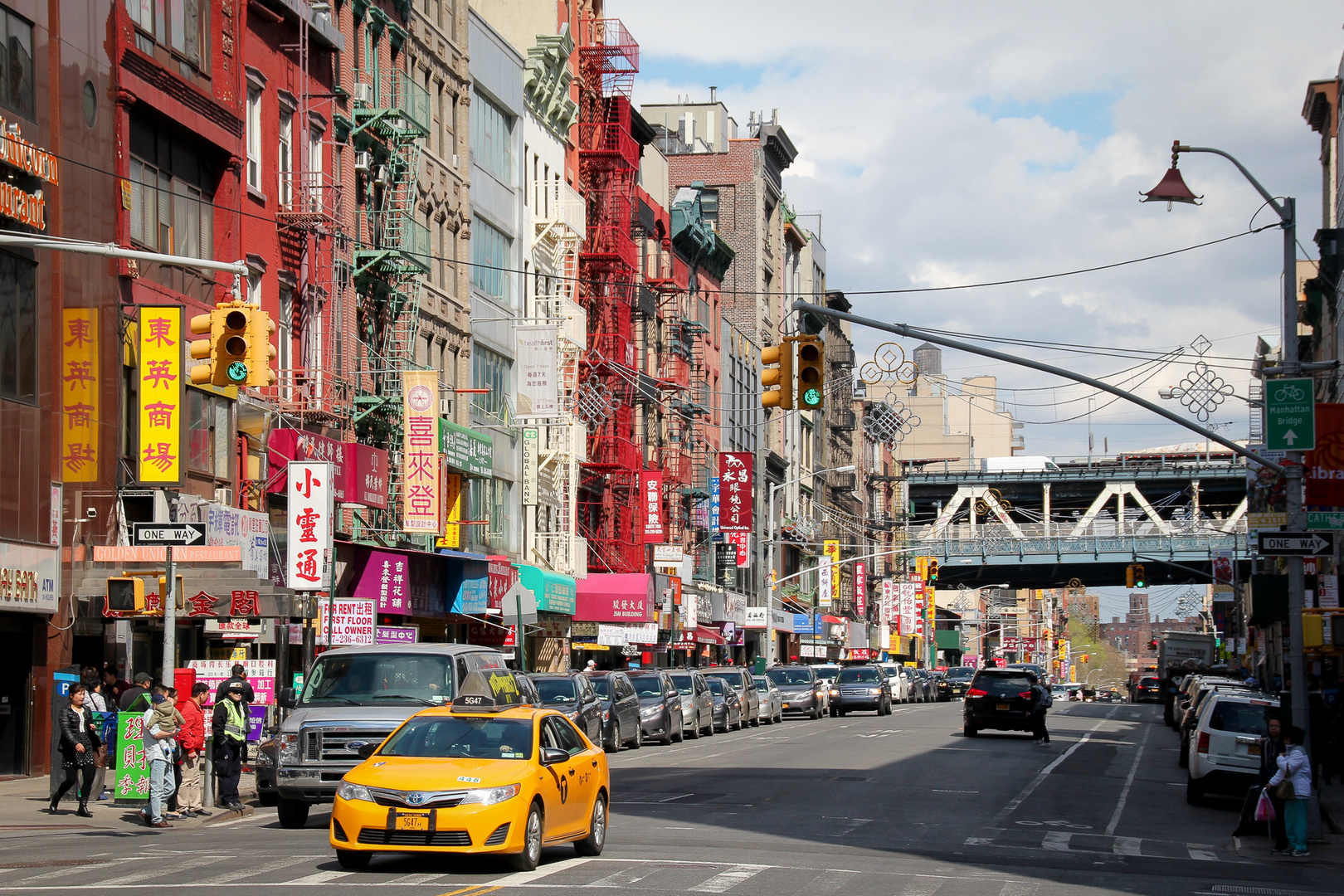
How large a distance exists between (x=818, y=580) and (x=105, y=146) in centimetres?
7386

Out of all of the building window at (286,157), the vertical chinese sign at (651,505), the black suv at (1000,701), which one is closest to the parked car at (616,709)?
the black suv at (1000,701)

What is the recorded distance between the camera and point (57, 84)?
30.2 m

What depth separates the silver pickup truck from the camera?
19625 mm

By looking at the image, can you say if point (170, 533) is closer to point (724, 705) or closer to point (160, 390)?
point (160, 390)

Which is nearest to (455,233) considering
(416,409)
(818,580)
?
(416,409)

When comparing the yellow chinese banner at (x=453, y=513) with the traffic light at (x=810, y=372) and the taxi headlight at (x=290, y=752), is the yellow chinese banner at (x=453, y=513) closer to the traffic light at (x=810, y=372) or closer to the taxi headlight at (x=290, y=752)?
the traffic light at (x=810, y=372)

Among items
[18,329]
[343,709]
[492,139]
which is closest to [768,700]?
[492,139]

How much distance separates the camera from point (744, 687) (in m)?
52.6

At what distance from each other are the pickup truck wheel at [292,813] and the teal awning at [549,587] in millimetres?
29478

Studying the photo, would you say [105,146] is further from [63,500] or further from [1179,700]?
[1179,700]

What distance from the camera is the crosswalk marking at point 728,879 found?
1488 cm

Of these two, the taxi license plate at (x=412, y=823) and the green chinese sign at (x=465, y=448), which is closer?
the taxi license plate at (x=412, y=823)

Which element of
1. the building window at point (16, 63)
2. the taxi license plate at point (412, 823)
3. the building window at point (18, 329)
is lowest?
the taxi license plate at point (412, 823)

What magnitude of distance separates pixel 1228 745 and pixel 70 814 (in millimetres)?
16790
